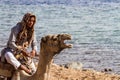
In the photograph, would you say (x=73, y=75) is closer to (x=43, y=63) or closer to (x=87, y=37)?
(x=43, y=63)

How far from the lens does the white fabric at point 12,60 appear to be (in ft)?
31.6

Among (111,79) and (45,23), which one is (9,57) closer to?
(111,79)

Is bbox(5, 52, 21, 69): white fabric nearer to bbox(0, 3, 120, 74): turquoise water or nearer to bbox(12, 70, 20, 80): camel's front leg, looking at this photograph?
bbox(12, 70, 20, 80): camel's front leg

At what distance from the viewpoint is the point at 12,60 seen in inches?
380

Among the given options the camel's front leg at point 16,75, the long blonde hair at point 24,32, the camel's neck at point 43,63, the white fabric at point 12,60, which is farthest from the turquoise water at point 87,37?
the camel's neck at point 43,63

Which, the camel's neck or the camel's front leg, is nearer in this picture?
the camel's neck

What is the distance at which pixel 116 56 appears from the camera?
19.9m

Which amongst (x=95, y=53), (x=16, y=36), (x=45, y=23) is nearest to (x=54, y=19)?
(x=45, y=23)

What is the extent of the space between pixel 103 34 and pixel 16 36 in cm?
1785

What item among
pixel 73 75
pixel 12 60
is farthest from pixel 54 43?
pixel 73 75

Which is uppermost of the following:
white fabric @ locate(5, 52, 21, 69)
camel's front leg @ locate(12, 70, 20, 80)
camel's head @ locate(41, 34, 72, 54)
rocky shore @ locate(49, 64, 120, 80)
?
camel's head @ locate(41, 34, 72, 54)

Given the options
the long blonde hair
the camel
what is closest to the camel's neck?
the camel

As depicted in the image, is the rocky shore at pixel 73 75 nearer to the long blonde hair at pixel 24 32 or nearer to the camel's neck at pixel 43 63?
the long blonde hair at pixel 24 32

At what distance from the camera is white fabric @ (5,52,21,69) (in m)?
9.62
